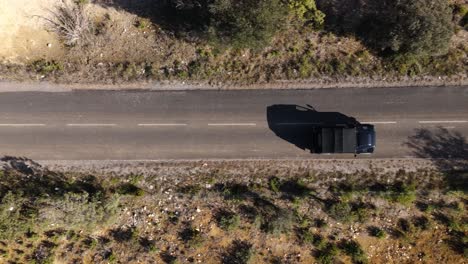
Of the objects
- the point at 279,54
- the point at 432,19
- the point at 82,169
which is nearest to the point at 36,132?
the point at 82,169

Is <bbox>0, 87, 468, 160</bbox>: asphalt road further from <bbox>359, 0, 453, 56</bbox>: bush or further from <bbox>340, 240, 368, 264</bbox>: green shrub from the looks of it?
<bbox>340, 240, 368, 264</bbox>: green shrub

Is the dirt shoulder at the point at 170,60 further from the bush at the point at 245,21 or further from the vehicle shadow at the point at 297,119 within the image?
the bush at the point at 245,21

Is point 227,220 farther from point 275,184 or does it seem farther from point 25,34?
point 25,34

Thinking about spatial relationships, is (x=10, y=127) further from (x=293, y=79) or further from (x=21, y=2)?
(x=293, y=79)

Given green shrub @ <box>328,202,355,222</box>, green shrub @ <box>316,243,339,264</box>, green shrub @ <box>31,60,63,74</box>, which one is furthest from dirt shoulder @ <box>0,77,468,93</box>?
green shrub @ <box>316,243,339,264</box>

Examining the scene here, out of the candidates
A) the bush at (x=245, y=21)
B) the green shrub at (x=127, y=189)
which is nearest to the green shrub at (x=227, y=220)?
the green shrub at (x=127, y=189)

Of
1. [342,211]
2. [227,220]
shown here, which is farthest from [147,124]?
[342,211]
